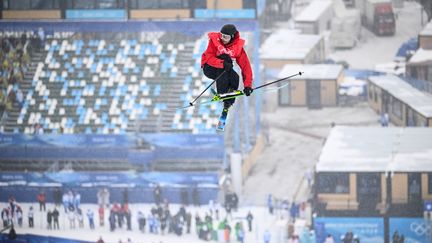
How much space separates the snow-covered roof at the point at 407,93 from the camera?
42.7 metres

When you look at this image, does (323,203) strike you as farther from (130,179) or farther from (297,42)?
(297,42)

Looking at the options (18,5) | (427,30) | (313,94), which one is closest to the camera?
(18,5)

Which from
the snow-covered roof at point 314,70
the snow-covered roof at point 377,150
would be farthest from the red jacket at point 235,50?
the snow-covered roof at point 314,70

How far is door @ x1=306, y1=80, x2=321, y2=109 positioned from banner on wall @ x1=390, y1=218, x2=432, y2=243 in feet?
55.3

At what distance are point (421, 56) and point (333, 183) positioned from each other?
1439 cm

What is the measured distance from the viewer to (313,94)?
51.7m

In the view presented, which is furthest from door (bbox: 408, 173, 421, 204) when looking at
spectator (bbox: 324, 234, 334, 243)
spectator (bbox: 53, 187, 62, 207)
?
spectator (bbox: 53, 187, 62, 207)

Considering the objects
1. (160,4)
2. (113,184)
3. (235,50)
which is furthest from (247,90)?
(160,4)

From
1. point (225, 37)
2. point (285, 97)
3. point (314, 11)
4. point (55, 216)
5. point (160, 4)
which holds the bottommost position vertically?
point (285, 97)

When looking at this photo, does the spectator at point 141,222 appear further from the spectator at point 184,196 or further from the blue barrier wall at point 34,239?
the spectator at point 184,196

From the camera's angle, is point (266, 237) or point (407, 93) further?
point (407, 93)

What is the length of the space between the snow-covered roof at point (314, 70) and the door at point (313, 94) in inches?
10.0

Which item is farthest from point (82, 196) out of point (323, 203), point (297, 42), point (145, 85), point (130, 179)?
point (297, 42)

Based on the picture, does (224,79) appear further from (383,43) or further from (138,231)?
(383,43)
